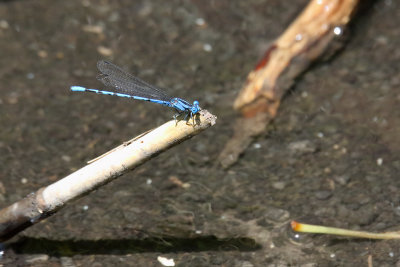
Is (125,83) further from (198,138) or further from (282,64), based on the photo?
(282,64)

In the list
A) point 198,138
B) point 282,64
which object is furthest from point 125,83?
point 282,64

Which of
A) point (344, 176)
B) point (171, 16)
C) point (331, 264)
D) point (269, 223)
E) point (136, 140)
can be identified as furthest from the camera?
point (171, 16)

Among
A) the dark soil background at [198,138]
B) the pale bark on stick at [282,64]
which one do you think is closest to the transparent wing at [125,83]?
the dark soil background at [198,138]

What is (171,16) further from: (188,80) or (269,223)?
(269,223)

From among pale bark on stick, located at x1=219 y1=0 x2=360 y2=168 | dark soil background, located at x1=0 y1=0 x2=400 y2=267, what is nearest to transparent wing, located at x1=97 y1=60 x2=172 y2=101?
dark soil background, located at x1=0 y1=0 x2=400 y2=267

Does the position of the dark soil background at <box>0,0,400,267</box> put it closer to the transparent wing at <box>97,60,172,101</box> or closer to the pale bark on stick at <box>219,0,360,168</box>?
→ the pale bark on stick at <box>219,0,360,168</box>

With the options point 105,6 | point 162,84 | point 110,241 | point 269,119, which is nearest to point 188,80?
point 162,84
